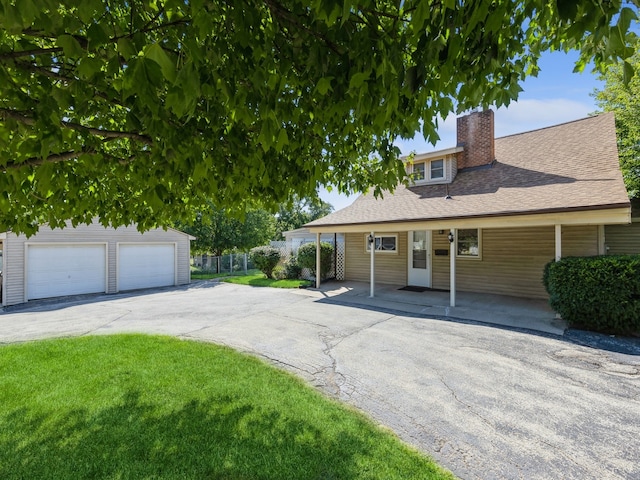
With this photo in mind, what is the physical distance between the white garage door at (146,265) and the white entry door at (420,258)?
12.0 metres

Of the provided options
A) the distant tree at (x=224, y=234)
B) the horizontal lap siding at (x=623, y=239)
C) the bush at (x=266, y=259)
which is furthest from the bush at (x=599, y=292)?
the distant tree at (x=224, y=234)

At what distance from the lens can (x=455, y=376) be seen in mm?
4660

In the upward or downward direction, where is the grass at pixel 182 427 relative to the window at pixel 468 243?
downward

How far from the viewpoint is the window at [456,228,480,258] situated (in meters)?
11.4

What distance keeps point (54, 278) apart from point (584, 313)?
17.3m

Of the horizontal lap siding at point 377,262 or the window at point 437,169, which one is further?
the horizontal lap siding at point 377,262

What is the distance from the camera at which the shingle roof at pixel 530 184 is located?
8.20 metres

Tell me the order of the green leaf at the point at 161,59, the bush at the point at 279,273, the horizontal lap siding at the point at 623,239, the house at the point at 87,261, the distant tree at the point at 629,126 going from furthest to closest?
1. the bush at the point at 279,273
2. the distant tree at the point at 629,126
3. the house at the point at 87,261
4. the horizontal lap siding at the point at 623,239
5. the green leaf at the point at 161,59

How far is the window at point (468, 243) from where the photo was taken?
11.4 meters

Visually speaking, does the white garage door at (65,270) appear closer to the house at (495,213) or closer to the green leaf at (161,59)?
the house at (495,213)

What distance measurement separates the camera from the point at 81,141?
2.96 m

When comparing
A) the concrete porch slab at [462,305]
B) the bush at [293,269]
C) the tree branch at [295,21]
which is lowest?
the concrete porch slab at [462,305]

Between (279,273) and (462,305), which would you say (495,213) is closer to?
(462,305)

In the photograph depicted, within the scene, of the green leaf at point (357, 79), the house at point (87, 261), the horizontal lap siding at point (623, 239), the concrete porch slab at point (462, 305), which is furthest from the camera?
the house at point (87, 261)
